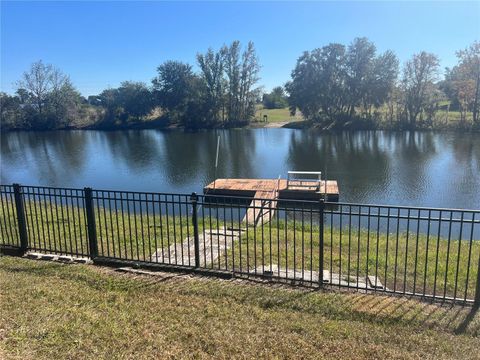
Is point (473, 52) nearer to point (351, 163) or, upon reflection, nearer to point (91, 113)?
point (351, 163)

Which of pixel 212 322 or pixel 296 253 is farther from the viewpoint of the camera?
pixel 296 253

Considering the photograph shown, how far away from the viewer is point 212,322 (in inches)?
164

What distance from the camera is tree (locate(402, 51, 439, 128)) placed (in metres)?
48.1

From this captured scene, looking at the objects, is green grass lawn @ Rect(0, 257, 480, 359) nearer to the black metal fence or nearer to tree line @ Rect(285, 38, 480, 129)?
the black metal fence

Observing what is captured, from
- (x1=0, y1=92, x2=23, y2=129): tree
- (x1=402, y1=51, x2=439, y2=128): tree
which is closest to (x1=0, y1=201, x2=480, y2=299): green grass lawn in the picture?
(x1=402, y1=51, x2=439, y2=128): tree

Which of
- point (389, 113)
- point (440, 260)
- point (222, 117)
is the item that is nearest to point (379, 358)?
point (440, 260)

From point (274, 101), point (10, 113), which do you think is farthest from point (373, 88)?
point (10, 113)

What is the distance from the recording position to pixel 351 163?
93.3 ft

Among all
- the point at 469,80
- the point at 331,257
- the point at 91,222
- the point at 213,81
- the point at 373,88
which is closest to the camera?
the point at 331,257

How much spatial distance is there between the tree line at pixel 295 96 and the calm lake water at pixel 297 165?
826 cm

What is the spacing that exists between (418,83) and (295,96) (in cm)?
1866

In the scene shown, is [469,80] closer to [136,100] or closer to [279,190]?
[279,190]

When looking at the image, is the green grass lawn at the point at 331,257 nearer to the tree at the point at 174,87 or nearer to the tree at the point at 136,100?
the tree at the point at 174,87

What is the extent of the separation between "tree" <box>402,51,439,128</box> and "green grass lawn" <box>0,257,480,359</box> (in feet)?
166
